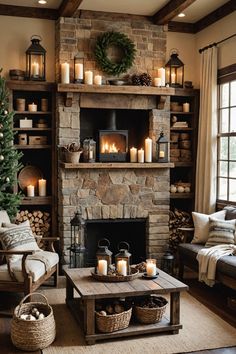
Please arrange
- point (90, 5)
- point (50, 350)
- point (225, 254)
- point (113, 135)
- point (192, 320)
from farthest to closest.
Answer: point (113, 135) < point (90, 5) < point (225, 254) < point (192, 320) < point (50, 350)

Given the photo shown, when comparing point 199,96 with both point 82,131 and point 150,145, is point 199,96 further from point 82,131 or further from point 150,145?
point 82,131

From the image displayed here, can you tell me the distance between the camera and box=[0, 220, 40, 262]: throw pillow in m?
5.21

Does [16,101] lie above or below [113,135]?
above

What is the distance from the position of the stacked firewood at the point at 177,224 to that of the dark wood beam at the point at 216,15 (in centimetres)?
273

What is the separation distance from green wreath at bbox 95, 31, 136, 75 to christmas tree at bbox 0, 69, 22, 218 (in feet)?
4.42

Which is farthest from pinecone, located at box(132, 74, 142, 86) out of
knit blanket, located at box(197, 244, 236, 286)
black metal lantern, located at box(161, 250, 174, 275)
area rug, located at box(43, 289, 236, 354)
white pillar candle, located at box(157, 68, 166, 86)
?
area rug, located at box(43, 289, 236, 354)

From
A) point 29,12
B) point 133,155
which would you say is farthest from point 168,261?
point 29,12

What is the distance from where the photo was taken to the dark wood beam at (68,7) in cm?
589

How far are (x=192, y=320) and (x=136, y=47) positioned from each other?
12.6ft

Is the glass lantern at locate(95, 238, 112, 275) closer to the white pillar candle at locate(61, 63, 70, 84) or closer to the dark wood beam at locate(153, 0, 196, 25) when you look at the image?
the white pillar candle at locate(61, 63, 70, 84)

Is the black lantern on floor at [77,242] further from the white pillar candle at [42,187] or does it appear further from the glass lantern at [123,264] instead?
the glass lantern at [123,264]

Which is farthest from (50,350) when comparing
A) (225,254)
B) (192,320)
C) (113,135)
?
(113,135)

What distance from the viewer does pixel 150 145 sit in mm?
6793

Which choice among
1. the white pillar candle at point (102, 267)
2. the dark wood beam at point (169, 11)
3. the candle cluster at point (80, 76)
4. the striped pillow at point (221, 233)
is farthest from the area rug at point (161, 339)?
the dark wood beam at point (169, 11)
